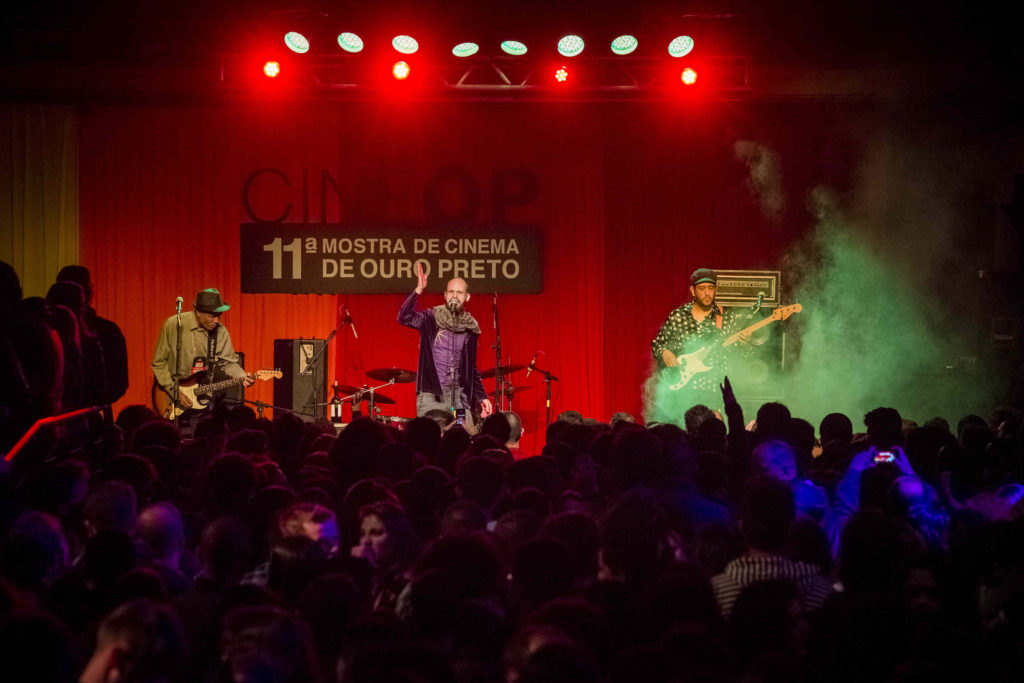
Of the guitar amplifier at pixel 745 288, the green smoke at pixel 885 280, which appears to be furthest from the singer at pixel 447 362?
the guitar amplifier at pixel 745 288

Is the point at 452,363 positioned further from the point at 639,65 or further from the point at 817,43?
the point at 817,43

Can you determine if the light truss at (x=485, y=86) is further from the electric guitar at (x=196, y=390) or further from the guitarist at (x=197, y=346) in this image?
the electric guitar at (x=196, y=390)

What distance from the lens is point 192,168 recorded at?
9164 mm

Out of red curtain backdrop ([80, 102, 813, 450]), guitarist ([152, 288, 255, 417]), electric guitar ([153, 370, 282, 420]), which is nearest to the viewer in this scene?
electric guitar ([153, 370, 282, 420])

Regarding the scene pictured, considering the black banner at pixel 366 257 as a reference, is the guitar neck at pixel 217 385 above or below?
below

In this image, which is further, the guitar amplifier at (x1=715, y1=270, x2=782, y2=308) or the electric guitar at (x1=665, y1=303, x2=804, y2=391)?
the guitar amplifier at (x1=715, y1=270, x2=782, y2=308)

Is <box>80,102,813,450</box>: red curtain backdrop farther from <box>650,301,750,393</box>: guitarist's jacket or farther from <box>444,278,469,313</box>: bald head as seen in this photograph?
<box>444,278,469,313</box>: bald head

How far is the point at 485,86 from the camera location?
7.50 meters

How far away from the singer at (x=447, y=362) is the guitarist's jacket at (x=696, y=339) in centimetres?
173

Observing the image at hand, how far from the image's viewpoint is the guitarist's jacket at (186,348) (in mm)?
7777

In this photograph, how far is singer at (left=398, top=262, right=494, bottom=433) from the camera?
732 centimetres

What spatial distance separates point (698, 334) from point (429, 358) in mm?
2500

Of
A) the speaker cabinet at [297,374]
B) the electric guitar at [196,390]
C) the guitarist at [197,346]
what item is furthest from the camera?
the speaker cabinet at [297,374]

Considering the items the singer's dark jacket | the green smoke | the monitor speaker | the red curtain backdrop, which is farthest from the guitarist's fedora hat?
the green smoke
